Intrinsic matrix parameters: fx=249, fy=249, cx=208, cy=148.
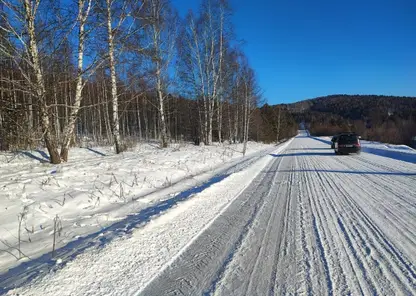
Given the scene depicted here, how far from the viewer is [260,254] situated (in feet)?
11.2

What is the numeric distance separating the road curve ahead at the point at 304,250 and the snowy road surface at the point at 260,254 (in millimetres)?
11

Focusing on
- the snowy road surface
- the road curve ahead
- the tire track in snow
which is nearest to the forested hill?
the tire track in snow

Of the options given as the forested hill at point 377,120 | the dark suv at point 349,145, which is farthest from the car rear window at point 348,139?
the forested hill at point 377,120

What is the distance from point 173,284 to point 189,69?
22776mm

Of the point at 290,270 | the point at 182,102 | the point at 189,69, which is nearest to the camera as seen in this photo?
the point at 290,270

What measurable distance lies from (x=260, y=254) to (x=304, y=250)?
64cm

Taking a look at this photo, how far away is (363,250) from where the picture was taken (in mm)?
3432

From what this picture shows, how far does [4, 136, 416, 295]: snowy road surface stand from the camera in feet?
8.84

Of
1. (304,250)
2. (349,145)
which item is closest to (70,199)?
(304,250)

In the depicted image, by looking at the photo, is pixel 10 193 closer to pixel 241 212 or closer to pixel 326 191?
pixel 241 212

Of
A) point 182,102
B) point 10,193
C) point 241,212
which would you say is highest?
point 182,102

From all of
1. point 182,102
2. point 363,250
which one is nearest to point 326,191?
point 363,250

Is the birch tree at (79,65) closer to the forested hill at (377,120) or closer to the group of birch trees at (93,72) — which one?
the group of birch trees at (93,72)

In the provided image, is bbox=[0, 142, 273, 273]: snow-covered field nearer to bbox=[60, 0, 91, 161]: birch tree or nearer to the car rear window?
bbox=[60, 0, 91, 161]: birch tree
